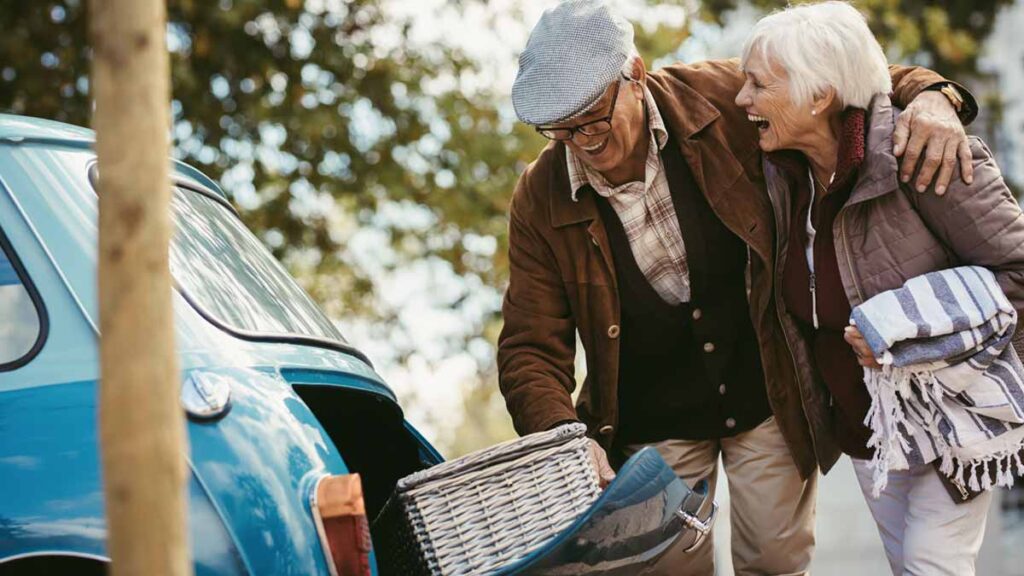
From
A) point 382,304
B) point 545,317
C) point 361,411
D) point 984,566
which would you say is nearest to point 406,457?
point 361,411

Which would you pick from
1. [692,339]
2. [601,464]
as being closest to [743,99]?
[692,339]

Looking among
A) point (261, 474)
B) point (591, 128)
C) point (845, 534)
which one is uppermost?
point (591, 128)

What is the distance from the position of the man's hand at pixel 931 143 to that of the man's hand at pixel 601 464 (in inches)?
43.1

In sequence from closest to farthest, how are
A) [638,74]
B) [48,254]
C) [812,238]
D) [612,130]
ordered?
[48,254]
[812,238]
[612,130]
[638,74]

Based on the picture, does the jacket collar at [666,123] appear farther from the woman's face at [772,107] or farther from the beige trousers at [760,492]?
the beige trousers at [760,492]

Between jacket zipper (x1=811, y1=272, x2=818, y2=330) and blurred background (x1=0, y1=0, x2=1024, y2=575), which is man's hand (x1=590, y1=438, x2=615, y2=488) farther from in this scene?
blurred background (x1=0, y1=0, x2=1024, y2=575)

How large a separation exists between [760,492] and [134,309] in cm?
277

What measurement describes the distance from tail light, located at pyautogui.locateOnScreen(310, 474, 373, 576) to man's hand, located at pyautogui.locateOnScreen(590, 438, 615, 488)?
97 centimetres

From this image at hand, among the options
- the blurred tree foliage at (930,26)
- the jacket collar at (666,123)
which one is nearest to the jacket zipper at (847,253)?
the jacket collar at (666,123)

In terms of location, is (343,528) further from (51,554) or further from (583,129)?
(583,129)

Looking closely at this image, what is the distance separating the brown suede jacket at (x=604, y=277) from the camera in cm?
416

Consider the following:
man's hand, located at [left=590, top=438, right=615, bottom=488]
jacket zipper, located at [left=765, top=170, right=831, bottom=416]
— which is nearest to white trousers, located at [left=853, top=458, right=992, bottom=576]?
jacket zipper, located at [left=765, top=170, right=831, bottom=416]

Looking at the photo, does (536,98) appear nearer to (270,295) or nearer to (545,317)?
(545,317)

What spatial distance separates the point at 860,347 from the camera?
12.2 ft
